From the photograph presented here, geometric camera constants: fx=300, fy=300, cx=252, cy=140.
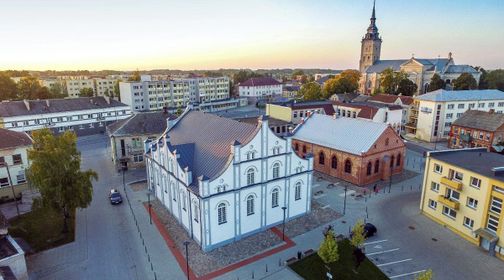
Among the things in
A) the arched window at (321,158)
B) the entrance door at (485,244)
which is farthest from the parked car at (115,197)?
the entrance door at (485,244)

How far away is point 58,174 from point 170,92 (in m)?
97.6

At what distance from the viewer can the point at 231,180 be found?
29562mm

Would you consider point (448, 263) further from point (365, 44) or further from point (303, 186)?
point (365, 44)

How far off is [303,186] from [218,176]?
1216 centimetres

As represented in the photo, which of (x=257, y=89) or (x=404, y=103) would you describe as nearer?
(x=404, y=103)

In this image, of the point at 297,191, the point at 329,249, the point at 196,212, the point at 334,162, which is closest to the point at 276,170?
the point at 297,191

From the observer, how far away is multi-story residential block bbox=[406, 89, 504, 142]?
71625 millimetres

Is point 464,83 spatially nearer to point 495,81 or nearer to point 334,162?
point 495,81

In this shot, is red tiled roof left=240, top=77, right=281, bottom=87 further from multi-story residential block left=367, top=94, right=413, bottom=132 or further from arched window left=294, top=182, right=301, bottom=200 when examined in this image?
arched window left=294, top=182, right=301, bottom=200

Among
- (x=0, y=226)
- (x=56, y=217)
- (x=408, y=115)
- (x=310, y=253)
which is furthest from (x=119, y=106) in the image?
(x=408, y=115)

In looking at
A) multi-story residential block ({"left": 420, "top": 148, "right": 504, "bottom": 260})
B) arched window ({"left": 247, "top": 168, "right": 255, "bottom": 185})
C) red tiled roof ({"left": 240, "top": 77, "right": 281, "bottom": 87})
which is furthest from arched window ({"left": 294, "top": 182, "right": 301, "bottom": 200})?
red tiled roof ({"left": 240, "top": 77, "right": 281, "bottom": 87})

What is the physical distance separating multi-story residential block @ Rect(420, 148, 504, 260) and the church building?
76105 millimetres

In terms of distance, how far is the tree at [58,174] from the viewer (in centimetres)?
2875

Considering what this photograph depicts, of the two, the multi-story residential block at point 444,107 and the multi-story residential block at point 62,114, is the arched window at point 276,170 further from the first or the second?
the multi-story residential block at point 62,114
